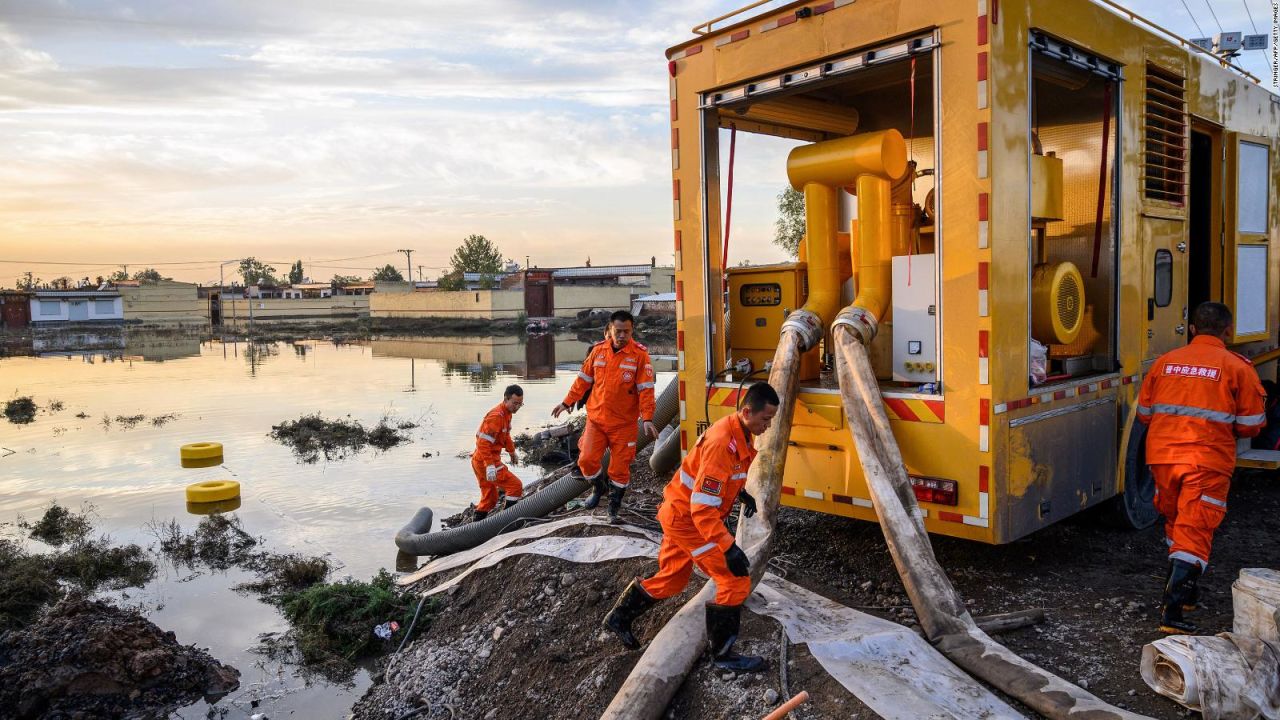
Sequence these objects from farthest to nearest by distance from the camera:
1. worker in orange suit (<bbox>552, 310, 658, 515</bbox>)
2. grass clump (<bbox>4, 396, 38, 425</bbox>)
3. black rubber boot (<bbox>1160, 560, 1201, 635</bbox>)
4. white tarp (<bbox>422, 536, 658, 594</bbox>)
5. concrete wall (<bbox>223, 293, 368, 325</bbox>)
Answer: concrete wall (<bbox>223, 293, 368, 325</bbox>) < grass clump (<bbox>4, 396, 38, 425</bbox>) < worker in orange suit (<bbox>552, 310, 658, 515</bbox>) < white tarp (<bbox>422, 536, 658, 594</bbox>) < black rubber boot (<bbox>1160, 560, 1201, 635</bbox>)

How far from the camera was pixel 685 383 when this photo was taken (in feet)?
20.7

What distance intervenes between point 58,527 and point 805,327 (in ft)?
29.4

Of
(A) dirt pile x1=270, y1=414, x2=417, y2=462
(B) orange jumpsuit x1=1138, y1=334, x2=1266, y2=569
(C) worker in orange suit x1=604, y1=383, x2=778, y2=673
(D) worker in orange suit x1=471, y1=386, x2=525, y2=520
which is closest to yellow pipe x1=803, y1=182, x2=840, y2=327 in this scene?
(C) worker in orange suit x1=604, y1=383, x2=778, y2=673

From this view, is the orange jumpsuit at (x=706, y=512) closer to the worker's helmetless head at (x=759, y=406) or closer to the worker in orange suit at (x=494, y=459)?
the worker's helmetless head at (x=759, y=406)

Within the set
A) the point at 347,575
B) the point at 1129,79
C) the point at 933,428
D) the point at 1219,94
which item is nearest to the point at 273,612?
the point at 347,575

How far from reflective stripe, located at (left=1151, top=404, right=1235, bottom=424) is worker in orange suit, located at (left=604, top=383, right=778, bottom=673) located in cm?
237

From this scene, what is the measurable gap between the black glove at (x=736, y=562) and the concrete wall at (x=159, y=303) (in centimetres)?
7272

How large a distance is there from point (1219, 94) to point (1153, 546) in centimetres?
366

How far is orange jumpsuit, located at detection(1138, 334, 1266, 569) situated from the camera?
4.57 metres

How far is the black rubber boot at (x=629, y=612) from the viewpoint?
15.0ft

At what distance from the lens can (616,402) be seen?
7.39 metres

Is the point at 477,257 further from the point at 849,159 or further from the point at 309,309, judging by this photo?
the point at 849,159

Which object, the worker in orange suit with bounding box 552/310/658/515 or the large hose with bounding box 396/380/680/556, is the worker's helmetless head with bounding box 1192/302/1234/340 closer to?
the worker in orange suit with bounding box 552/310/658/515

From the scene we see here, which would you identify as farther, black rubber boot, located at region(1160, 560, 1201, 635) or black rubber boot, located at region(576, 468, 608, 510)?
black rubber boot, located at region(576, 468, 608, 510)
